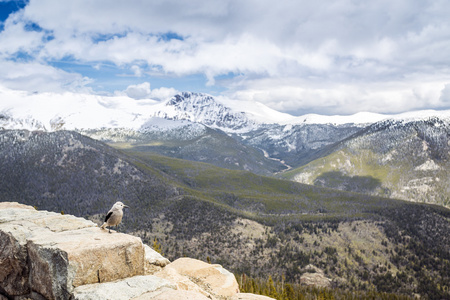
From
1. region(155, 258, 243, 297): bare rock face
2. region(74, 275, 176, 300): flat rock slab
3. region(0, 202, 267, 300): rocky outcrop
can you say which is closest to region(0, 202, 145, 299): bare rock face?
region(0, 202, 267, 300): rocky outcrop

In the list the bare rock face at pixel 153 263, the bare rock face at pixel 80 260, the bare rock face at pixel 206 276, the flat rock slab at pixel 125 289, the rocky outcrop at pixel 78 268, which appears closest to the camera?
the flat rock slab at pixel 125 289

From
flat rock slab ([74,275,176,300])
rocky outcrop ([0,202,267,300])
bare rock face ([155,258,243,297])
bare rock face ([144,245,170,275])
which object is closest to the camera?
flat rock slab ([74,275,176,300])

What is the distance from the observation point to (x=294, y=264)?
146 m

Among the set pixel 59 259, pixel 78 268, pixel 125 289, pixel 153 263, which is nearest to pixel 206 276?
pixel 153 263

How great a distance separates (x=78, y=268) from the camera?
1526 centimetres

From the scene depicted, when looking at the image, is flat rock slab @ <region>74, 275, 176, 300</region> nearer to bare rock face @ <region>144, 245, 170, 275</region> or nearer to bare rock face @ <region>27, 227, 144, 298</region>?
bare rock face @ <region>27, 227, 144, 298</region>

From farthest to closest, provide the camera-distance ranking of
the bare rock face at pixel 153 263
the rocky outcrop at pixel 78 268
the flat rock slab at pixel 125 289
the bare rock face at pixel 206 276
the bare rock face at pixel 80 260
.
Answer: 1. the bare rock face at pixel 206 276
2. the bare rock face at pixel 153 263
3. the bare rock face at pixel 80 260
4. the rocky outcrop at pixel 78 268
5. the flat rock slab at pixel 125 289

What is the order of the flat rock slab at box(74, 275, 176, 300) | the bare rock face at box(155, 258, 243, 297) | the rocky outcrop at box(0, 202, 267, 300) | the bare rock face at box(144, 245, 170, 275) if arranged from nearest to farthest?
1. the flat rock slab at box(74, 275, 176, 300)
2. the rocky outcrop at box(0, 202, 267, 300)
3. the bare rock face at box(144, 245, 170, 275)
4. the bare rock face at box(155, 258, 243, 297)

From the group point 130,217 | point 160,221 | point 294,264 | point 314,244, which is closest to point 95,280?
point 294,264

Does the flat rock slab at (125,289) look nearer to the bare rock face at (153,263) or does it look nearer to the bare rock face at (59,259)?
the bare rock face at (59,259)

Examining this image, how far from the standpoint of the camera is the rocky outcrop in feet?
48.8

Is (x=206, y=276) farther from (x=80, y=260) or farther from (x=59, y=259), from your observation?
(x=59, y=259)

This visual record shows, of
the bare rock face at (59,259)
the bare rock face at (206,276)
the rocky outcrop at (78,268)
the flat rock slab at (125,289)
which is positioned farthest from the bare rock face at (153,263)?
the flat rock slab at (125,289)

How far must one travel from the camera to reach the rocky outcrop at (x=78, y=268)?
14.9m
